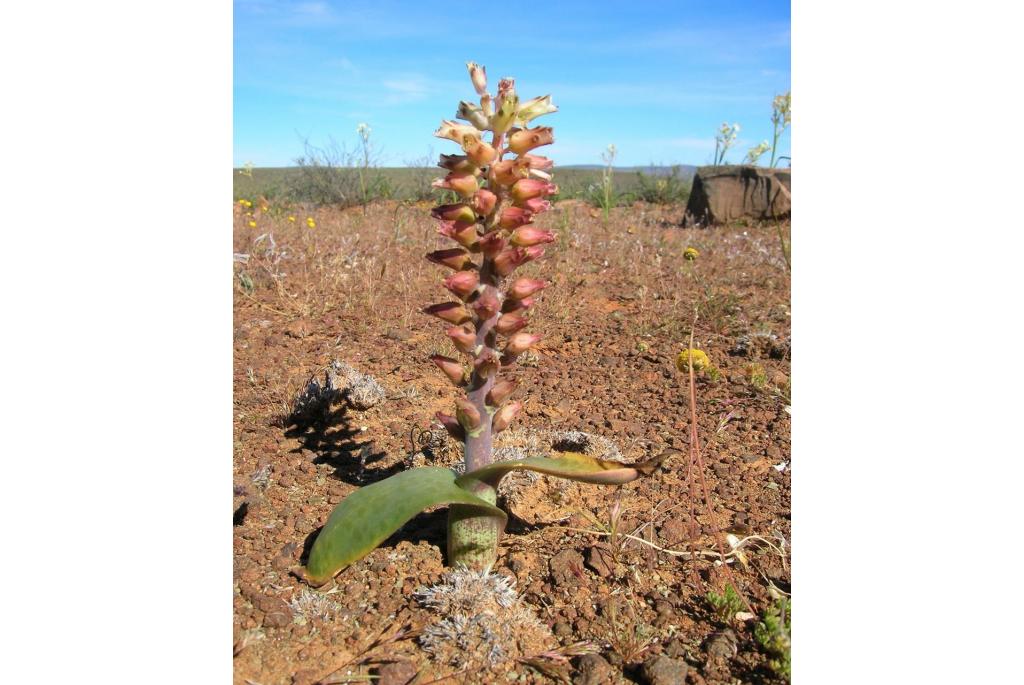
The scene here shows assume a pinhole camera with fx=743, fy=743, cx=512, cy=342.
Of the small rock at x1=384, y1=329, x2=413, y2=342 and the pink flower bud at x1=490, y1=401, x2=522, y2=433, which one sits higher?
the small rock at x1=384, y1=329, x2=413, y2=342

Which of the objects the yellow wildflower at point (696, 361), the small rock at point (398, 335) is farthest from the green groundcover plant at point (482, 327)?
the small rock at point (398, 335)

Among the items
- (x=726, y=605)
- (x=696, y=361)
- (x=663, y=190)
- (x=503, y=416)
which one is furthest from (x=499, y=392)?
(x=663, y=190)

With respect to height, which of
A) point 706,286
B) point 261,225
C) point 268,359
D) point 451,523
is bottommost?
point 451,523

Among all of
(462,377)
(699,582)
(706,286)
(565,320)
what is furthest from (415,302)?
(699,582)

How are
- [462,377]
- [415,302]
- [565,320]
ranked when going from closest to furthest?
1. [462,377]
2. [565,320]
3. [415,302]

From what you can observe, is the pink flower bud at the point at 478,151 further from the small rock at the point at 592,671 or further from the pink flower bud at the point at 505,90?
the small rock at the point at 592,671

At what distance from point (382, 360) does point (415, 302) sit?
3.12ft

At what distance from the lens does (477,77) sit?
143 cm

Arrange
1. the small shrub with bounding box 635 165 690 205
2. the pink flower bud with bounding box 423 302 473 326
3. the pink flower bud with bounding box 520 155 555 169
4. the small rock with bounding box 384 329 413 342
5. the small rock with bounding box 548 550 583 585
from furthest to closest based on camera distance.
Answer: the small shrub with bounding box 635 165 690 205 → the small rock with bounding box 384 329 413 342 → the small rock with bounding box 548 550 583 585 → the pink flower bud with bounding box 423 302 473 326 → the pink flower bud with bounding box 520 155 555 169

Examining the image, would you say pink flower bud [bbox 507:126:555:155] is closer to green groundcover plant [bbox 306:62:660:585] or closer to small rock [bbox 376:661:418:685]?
green groundcover plant [bbox 306:62:660:585]

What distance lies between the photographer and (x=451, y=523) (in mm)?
1651

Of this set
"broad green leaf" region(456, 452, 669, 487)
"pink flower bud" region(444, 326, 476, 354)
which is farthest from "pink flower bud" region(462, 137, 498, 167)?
"broad green leaf" region(456, 452, 669, 487)

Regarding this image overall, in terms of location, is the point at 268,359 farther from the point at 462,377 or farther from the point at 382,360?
the point at 462,377

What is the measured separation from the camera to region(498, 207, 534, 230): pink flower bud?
1444mm
